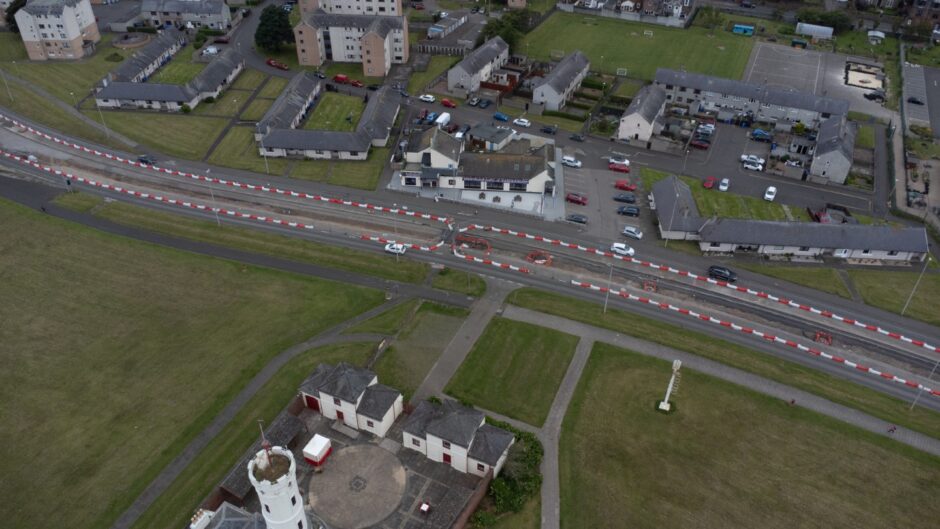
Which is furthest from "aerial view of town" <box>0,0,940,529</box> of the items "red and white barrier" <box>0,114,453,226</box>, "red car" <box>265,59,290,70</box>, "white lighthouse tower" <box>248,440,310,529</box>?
"red car" <box>265,59,290,70</box>

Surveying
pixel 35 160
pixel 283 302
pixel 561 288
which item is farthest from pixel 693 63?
pixel 35 160

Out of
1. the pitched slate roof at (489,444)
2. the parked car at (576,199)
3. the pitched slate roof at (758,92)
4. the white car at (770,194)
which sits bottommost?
the white car at (770,194)

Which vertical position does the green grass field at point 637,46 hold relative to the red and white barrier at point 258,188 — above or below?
below

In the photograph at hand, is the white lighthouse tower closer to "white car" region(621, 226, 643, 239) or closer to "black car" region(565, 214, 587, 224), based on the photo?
"black car" region(565, 214, 587, 224)

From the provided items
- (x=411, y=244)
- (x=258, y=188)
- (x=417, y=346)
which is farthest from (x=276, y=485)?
(x=258, y=188)

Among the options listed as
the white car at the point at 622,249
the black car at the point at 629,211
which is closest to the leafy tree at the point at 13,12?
the black car at the point at 629,211

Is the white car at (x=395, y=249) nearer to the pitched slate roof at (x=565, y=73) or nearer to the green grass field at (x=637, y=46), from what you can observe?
the pitched slate roof at (x=565, y=73)

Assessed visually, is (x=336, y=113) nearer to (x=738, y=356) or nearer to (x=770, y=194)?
(x=770, y=194)
